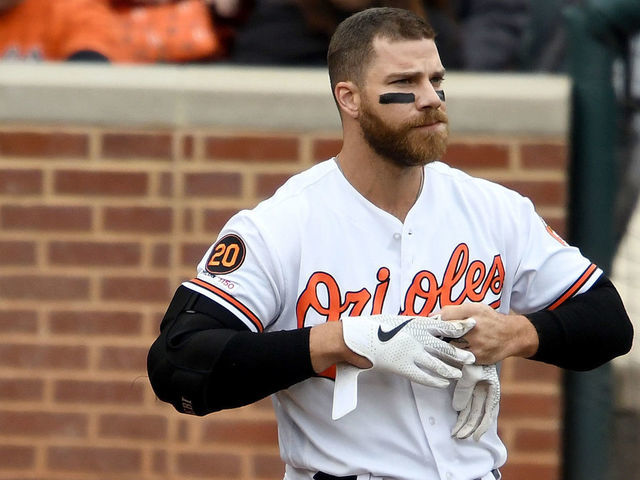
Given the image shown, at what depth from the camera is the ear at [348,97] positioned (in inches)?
113

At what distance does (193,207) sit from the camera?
4246 millimetres

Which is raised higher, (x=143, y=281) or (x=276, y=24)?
(x=276, y=24)

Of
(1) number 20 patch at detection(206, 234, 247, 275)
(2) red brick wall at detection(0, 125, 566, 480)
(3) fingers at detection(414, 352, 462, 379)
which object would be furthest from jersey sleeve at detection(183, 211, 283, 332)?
(2) red brick wall at detection(0, 125, 566, 480)

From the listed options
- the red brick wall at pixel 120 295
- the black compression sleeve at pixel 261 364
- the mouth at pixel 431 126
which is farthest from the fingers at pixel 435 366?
the red brick wall at pixel 120 295

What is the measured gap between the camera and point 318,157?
4.21 meters

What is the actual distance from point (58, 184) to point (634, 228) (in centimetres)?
199

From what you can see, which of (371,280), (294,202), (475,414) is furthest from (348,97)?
(475,414)

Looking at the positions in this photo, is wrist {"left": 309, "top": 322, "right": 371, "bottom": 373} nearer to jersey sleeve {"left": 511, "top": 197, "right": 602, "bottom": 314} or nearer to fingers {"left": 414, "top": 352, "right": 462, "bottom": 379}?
fingers {"left": 414, "top": 352, "right": 462, "bottom": 379}

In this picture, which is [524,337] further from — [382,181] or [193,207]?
[193,207]

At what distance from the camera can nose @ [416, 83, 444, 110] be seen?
9.16 ft

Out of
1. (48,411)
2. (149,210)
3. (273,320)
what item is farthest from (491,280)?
(48,411)

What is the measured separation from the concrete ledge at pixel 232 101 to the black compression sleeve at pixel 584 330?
1.29 m

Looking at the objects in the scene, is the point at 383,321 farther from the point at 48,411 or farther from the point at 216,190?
the point at 48,411

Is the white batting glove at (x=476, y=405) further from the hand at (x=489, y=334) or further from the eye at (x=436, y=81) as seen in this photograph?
the eye at (x=436, y=81)
